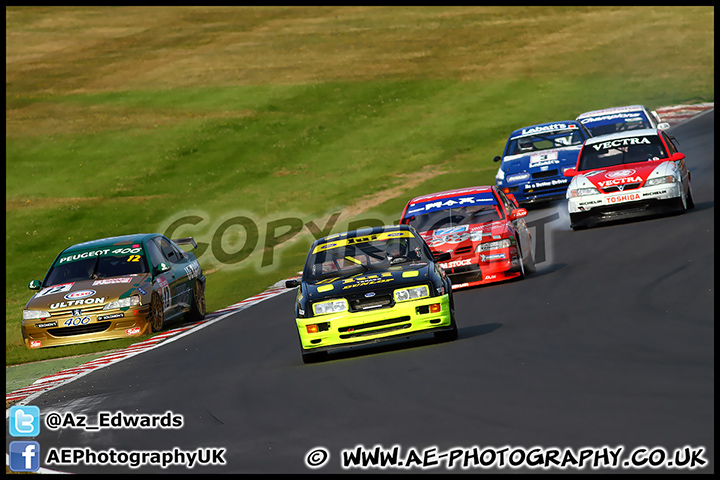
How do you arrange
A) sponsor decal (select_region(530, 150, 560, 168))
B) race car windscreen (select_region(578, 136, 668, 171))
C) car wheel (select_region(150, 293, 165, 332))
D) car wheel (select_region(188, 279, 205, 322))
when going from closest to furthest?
car wheel (select_region(150, 293, 165, 332)) → car wheel (select_region(188, 279, 205, 322)) → race car windscreen (select_region(578, 136, 668, 171)) → sponsor decal (select_region(530, 150, 560, 168))

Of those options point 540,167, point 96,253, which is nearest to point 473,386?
point 96,253

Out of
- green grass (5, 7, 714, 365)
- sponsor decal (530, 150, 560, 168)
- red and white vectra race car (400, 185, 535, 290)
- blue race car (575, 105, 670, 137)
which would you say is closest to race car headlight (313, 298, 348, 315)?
red and white vectra race car (400, 185, 535, 290)

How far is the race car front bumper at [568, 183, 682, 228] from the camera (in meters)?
18.2

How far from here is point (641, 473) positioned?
251 inches

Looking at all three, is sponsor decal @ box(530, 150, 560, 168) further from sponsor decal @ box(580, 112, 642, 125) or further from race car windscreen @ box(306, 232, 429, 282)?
race car windscreen @ box(306, 232, 429, 282)

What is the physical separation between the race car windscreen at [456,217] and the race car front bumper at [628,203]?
10.4ft

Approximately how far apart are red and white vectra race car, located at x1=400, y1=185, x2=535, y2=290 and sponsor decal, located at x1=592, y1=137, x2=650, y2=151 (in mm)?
3845

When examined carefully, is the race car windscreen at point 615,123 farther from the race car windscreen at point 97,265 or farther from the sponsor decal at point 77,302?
the sponsor decal at point 77,302

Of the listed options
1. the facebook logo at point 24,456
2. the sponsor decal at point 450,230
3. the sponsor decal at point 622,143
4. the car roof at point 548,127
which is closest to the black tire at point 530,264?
the sponsor decal at point 450,230

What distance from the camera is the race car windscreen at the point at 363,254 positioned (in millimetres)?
12391

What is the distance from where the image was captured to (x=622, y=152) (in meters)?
19.4

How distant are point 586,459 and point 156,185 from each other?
97.6 ft

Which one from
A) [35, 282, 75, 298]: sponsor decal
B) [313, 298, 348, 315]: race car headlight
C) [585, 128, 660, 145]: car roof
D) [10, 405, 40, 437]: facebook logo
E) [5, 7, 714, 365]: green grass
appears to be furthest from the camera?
[5, 7, 714, 365]: green grass
